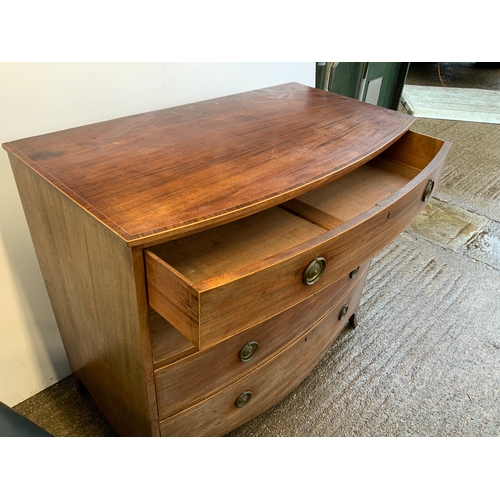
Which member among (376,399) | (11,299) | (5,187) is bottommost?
(376,399)

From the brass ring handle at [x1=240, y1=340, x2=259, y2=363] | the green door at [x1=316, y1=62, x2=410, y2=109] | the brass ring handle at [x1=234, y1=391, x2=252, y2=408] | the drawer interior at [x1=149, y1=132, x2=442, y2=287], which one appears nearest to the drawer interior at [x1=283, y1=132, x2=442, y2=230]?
the drawer interior at [x1=149, y1=132, x2=442, y2=287]

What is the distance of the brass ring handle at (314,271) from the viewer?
21.7 inches

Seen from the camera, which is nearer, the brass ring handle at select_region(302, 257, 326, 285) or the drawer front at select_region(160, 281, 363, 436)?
the brass ring handle at select_region(302, 257, 326, 285)

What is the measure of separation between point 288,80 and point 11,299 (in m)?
0.89

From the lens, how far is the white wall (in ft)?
2.42

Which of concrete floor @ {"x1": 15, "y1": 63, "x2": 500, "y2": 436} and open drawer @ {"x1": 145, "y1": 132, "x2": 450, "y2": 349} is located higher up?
open drawer @ {"x1": 145, "y1": 132, "x2": 450, "y2": 349}

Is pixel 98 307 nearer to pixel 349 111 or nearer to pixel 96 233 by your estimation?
pixel 96 233

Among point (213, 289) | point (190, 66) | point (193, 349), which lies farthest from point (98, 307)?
point (190, 66)

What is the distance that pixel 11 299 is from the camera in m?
0.88

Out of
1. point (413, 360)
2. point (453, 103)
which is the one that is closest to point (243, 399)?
point (413, 360)

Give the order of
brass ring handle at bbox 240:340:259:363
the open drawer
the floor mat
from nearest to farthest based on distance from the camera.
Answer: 1. the open drawer
2. brass ring handle at bbox 240:340:259:363
3. the floor mat

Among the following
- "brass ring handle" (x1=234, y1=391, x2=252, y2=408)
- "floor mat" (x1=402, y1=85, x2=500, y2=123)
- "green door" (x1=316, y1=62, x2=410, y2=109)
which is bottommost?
"floor mat" (x1=402, y1=85, x2=500, y2=123)

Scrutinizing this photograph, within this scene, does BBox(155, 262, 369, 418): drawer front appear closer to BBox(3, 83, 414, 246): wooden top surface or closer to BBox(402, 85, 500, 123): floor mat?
BBox(3, 83, 414, 246): wooden top surface

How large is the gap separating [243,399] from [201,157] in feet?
1.48
